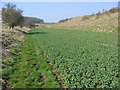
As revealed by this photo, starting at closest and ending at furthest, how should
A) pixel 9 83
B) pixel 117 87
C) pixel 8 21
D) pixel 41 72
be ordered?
1. pixel 117 87
2. pixel 9 83
3. pixel 41 72
4. pixel 8 21

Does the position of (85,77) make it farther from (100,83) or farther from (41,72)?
(41,72)

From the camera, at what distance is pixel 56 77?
10305mm

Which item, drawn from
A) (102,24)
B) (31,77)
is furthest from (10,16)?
(31,77)

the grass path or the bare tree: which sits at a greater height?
the bare tree

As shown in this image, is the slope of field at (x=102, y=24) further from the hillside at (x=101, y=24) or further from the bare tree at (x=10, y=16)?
the bare tree at (x=10, y=16)

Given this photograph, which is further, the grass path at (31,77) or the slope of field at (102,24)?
the slope of field at (102,24)

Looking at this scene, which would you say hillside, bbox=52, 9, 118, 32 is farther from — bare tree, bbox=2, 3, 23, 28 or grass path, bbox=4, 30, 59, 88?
grass path, bbox=4, 30, 59, 88

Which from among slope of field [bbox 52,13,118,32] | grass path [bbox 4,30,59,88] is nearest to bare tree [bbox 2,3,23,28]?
slope of field [bbox 52,13,118,32]

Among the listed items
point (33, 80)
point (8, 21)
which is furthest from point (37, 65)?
point (8, 21)

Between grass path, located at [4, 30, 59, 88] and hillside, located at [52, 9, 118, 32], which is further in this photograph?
hillside, located at [52, 9, 118, 32]

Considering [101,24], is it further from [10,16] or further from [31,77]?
[31,77]

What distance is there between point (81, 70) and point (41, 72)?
267 cm

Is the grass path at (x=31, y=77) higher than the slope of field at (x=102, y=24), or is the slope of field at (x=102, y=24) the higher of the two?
the slope of field at (x=102, y=24)

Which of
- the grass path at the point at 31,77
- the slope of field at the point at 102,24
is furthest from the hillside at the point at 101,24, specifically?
the grass path at the point at 31,77
